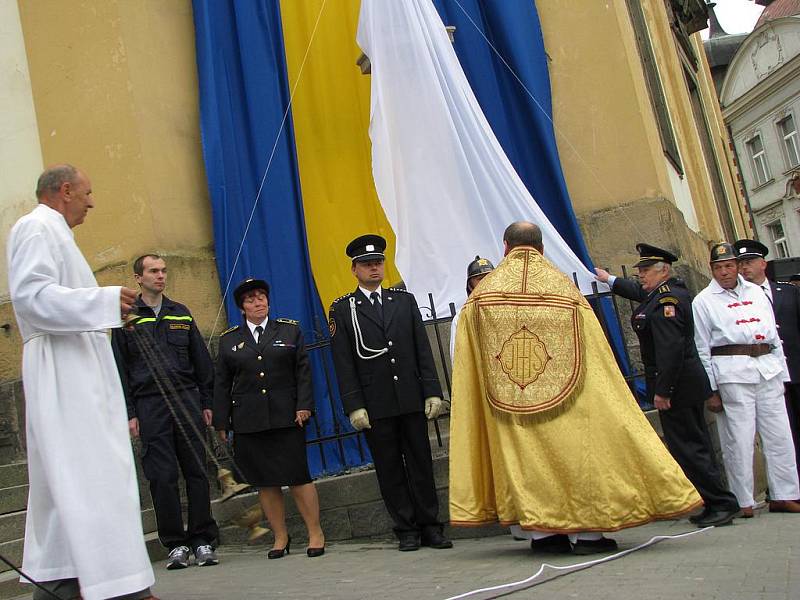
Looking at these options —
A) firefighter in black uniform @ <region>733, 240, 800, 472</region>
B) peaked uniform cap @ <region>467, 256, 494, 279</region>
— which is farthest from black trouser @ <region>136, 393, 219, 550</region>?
firefighter in black uniform @ <region>733, 240, 800, 472</region>

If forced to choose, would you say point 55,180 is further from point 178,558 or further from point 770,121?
point 770,121

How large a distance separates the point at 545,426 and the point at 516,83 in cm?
457

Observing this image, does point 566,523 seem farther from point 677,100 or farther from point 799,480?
point 677,100

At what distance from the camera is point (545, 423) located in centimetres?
547

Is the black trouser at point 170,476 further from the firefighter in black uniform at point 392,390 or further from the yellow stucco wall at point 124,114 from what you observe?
the yellow stucco wall at point 124,114

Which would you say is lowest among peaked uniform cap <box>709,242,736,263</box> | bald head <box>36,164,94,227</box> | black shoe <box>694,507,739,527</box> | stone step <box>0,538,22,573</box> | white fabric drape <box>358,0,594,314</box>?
black shoe <box>694,507,739,527</box>

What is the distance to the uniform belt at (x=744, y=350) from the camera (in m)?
6.95

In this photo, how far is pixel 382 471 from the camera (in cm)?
634

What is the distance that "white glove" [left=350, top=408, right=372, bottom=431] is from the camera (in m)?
6.30

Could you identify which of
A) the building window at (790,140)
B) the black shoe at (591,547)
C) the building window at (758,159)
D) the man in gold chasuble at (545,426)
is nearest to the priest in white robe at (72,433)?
the man in gold chasuble at (545,426)

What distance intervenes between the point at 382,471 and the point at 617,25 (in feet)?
17.3

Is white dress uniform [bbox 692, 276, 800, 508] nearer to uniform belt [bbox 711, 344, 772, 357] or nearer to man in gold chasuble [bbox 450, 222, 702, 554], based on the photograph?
uniform belt [bbox 711, 344, 772, 357]

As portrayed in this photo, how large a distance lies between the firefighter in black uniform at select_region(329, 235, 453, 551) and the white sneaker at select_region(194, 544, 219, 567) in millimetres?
1169

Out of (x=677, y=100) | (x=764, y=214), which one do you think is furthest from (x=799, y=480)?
(x=764, y=214)
